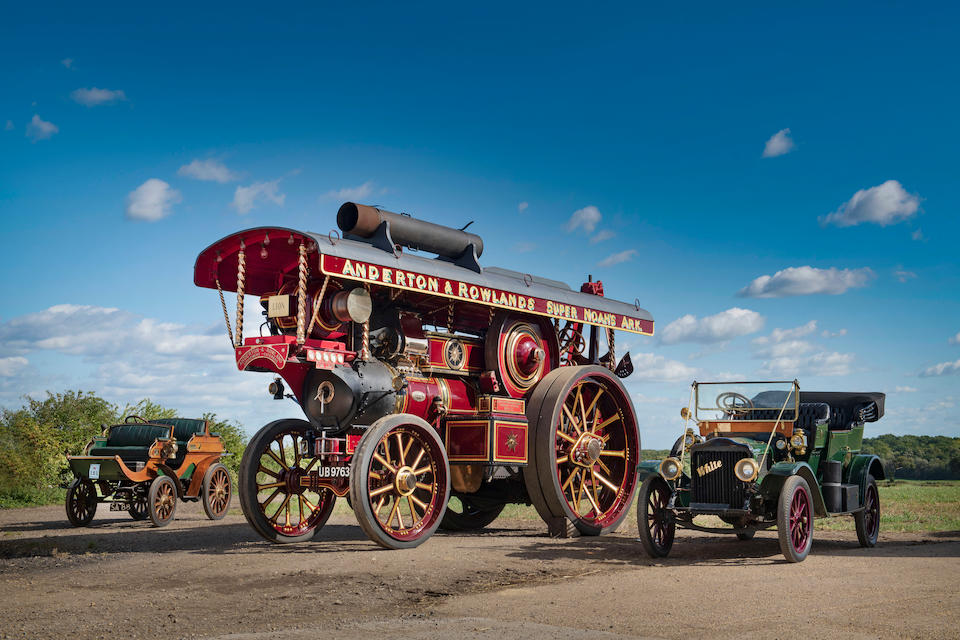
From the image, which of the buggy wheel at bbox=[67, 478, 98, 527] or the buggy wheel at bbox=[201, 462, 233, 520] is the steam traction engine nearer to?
the buggy wheel at bbox=[201, 462, 233, 520]

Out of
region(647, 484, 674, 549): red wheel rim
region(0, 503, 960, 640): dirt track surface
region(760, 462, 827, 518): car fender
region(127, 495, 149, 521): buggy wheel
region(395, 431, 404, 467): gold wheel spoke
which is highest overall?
region(395, 431, 404, 467): gold wheel spoke

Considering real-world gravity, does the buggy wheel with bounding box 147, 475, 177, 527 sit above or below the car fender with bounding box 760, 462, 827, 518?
below

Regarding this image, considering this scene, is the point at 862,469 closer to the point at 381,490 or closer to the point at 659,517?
the point at 659,517

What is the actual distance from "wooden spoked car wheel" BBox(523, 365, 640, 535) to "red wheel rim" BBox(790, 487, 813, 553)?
11.5ft

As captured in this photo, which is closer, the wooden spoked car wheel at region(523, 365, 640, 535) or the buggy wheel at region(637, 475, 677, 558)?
the buggy wheel at region(637, 475, 677, 558)

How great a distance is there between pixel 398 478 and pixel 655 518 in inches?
110

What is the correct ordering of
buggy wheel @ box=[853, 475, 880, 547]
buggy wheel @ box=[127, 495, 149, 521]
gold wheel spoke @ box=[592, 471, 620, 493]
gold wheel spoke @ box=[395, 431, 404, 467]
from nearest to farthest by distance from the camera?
gold wheel spoke @ box=[395, 431, 404, 467] → buggy wheel @ box=[853, 475, 880, 547] → gold wheel spoke @ box=[592, 471, 620, 493] → buggy wheel @ box=[127, 495, 149, 521]

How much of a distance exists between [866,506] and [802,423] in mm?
1247

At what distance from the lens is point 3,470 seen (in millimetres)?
19625

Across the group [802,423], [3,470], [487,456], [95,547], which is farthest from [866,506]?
[3,470]

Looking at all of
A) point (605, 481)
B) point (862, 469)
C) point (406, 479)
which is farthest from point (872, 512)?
point (406, 479)

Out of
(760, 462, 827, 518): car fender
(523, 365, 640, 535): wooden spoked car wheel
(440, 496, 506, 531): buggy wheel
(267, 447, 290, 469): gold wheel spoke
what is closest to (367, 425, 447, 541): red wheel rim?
(267, 447, 290, 469): gold wheel spoke

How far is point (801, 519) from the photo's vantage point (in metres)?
9.52

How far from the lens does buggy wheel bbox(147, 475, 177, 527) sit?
1388 centimetres
